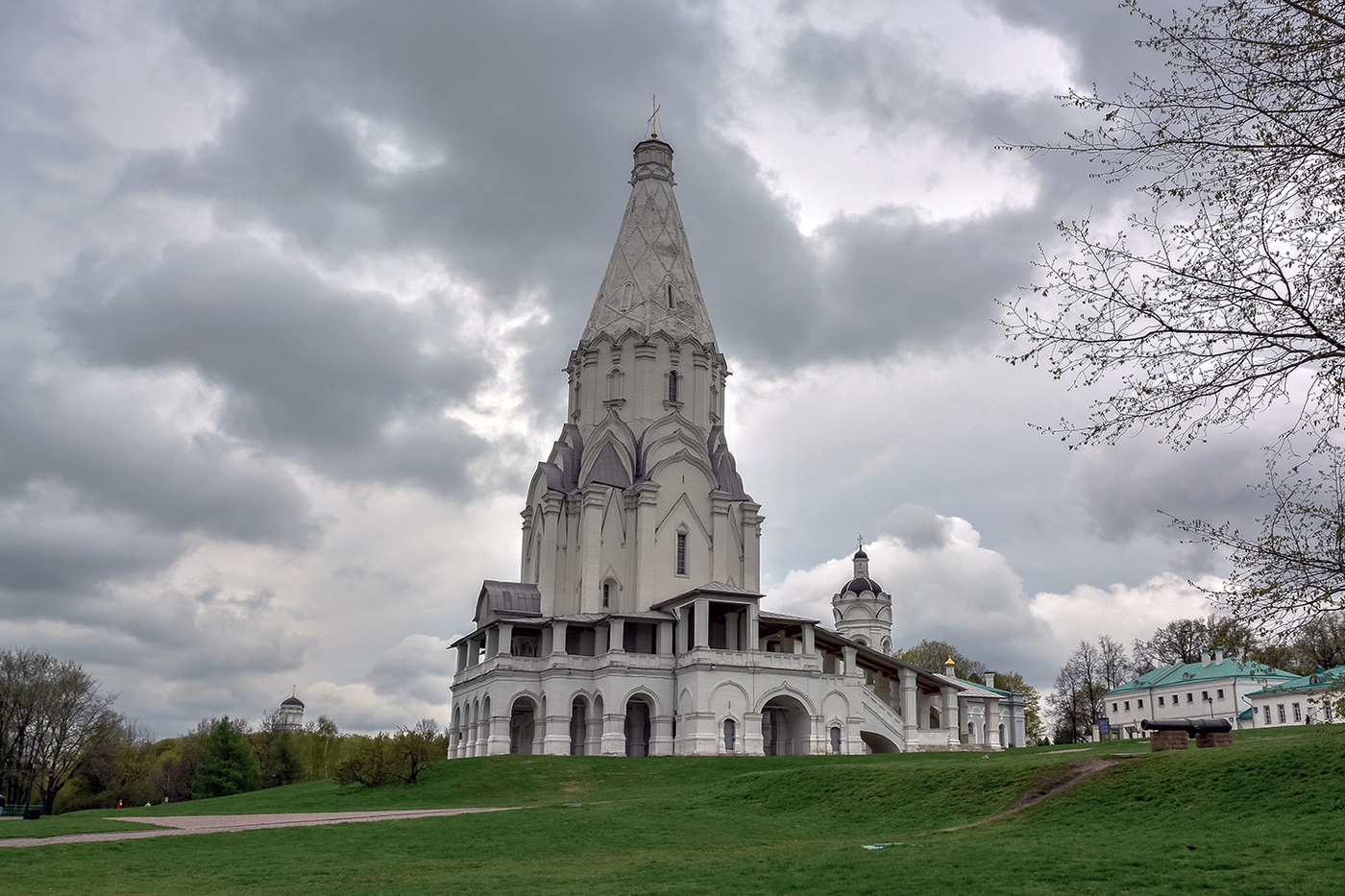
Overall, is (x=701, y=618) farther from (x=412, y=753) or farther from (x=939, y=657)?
(x=939, y=657)

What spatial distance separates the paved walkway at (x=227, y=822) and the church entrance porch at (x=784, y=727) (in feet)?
63.7

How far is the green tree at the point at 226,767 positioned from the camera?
184 ft

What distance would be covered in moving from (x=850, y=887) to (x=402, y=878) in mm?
5927

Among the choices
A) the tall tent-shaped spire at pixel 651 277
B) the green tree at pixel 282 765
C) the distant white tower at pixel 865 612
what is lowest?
the green tree at pixel 282 765

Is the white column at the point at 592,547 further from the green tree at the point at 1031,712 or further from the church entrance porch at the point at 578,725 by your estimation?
the green tree at the point at 1031,712

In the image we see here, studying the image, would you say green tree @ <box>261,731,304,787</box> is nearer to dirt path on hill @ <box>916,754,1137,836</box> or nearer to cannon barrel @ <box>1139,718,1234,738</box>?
dirt path on hill @ <box>916,754,1137,836</box>

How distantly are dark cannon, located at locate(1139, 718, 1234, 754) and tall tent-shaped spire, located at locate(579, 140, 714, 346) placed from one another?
33656 mm

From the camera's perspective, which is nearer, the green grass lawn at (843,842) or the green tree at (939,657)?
the green grass lawn at (843,842)

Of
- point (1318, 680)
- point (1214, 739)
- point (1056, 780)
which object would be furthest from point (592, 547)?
point (1318, 680)

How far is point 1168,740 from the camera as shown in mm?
20844

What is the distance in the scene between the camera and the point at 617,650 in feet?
140

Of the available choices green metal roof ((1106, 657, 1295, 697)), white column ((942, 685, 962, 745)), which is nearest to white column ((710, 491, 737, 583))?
white column ((942, 685, 962, 745))

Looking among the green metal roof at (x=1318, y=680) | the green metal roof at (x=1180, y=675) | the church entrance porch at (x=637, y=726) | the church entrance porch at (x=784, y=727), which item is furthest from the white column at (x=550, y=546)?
the green metal roof at (x=1180, y=675)

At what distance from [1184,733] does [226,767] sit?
5033 cm
